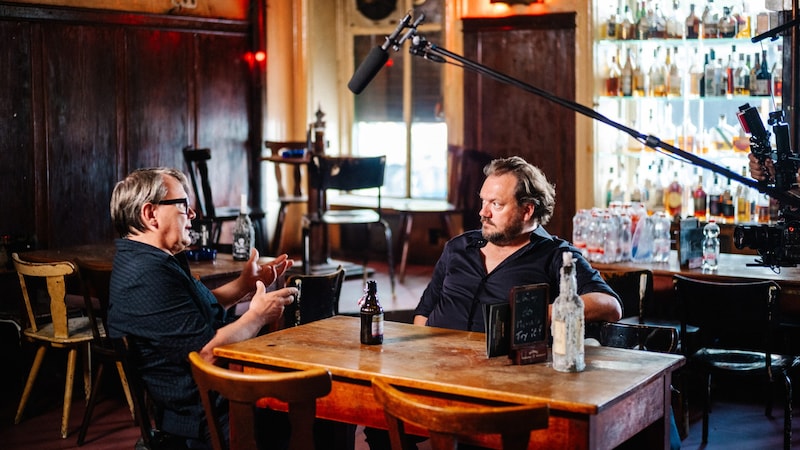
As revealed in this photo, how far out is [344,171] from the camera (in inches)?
298

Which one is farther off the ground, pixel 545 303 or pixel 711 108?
pixel 711 108

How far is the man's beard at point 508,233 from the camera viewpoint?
3.72 meters

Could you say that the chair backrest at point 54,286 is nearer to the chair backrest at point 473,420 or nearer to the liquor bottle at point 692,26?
the chair backrest at point 473,420

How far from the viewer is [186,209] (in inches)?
137

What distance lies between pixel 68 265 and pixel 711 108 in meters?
4.35

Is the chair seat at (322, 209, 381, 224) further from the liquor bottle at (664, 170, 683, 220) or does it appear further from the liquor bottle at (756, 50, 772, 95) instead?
the liquor bottle at (756, 50, 772, 95)

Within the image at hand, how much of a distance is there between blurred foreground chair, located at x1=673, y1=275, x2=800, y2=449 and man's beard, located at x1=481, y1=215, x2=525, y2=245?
1170 mm

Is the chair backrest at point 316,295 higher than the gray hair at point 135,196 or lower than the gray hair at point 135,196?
lower

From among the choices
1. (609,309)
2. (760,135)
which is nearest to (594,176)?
(760,135)

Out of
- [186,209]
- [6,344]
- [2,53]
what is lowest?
[6,344]

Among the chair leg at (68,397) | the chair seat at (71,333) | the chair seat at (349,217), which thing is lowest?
the chair leg at (68,397)

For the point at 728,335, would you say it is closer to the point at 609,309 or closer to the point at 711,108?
the point at 711,108

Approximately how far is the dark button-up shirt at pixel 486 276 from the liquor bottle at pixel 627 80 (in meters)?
3.58

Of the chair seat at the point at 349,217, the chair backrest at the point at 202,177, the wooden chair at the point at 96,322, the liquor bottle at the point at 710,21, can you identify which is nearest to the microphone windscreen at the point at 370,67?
the wooden chair at the point at 96,322
